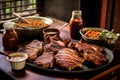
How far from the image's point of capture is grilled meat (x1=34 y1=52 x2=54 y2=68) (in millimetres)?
1429

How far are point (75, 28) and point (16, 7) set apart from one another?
3.54 ft

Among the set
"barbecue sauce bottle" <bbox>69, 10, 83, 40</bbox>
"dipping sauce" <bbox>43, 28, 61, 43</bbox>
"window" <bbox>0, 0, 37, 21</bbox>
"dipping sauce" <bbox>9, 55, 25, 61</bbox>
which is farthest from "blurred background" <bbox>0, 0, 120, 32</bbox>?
"dipping sauce" <bbox>9, 55, 25, 61</bbox>

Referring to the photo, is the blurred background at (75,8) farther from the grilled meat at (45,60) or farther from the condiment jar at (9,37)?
the grilled meat at (45,60)

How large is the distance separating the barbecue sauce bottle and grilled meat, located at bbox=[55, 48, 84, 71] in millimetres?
419

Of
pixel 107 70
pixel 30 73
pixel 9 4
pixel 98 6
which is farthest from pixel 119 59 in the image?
pixel 9 4

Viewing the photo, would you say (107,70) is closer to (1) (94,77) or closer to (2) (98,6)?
(1) (94,77)

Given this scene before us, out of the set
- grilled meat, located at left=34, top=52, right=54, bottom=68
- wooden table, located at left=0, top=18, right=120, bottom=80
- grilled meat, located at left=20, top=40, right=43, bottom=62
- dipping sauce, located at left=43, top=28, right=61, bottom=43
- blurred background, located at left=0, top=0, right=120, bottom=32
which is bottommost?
wooden table, located at left=0, top=18, right=120, bottom=80

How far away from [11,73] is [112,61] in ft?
2.19

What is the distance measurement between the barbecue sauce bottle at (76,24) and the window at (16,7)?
102cm

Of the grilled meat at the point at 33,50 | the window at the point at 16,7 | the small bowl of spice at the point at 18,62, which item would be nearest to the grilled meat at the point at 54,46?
the grilled meat at the point at 33,50

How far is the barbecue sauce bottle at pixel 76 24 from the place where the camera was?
194 cm

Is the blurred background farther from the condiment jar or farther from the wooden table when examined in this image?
the wooden table

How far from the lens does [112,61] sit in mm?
1535

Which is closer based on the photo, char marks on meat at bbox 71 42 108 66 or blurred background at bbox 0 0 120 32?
char marks on meat at bbox 71 42 108 66
